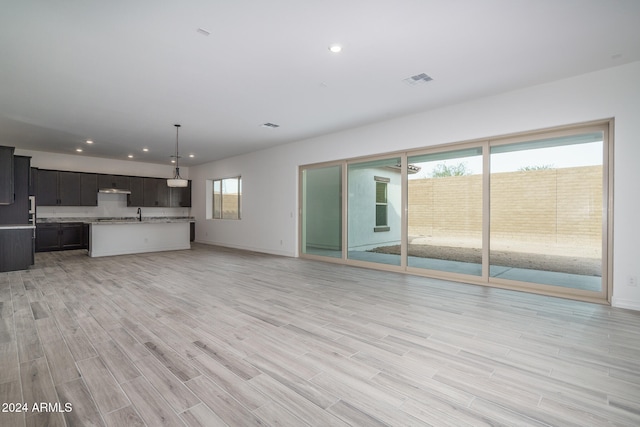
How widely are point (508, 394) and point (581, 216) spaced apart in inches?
131

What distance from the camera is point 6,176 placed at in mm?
5613

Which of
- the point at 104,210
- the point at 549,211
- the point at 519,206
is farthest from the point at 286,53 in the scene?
the point at 104,210

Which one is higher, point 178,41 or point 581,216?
point 178,41

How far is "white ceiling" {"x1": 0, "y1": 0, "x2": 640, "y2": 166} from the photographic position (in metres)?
2.59

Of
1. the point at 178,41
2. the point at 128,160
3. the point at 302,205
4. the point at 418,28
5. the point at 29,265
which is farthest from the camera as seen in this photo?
the point at 128,160

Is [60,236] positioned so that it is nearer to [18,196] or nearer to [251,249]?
[18,196]

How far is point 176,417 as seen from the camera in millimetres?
1656

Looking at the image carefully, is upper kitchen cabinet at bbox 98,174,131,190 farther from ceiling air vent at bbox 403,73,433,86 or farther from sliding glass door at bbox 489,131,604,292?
sliding glass door at bbox 489,131,604,292

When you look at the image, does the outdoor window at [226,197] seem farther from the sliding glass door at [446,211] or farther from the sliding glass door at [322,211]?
the sliding glass door at [446,211]

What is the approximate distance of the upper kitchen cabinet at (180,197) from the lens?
10.8 m

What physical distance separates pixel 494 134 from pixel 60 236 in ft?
35.8

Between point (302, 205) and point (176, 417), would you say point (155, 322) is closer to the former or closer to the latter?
point (176, 417)

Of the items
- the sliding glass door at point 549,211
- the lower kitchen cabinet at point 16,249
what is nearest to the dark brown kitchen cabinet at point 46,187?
the lower kitchen cabinet at point 16,249

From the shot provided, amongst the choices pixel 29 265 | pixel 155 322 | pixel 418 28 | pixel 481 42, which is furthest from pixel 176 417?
pixel 29 265
